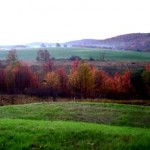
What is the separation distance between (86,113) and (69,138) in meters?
10.2

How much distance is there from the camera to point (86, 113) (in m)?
27.7

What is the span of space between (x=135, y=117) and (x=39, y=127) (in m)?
9.42

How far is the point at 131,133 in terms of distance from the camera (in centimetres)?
1880

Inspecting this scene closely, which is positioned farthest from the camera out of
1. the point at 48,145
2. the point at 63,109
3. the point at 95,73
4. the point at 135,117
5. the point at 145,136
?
the point at 95,73

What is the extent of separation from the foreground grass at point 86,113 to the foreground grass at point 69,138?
232 inches

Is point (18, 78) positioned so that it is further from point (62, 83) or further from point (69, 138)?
point (69, 138)

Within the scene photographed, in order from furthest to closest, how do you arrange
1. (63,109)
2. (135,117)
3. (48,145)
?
1. (63,109)
2. (135,117)
3. (48,145)

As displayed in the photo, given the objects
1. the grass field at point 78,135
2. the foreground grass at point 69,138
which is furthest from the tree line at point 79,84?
the foreground grass at point 69,138

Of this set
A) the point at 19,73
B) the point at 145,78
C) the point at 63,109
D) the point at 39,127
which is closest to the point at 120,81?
the point at 145,78

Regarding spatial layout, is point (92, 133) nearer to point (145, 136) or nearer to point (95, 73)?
point (145, 136)

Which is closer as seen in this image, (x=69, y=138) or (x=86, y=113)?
(x=69, y=138)

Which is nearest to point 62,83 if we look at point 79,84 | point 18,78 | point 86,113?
point 79,84

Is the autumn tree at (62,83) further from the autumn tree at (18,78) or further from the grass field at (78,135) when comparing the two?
the grass field at (78,135)

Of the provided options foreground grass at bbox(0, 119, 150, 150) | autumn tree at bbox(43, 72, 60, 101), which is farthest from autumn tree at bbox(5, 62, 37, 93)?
foreground grass at bbox(0, 119, 150, 150)
